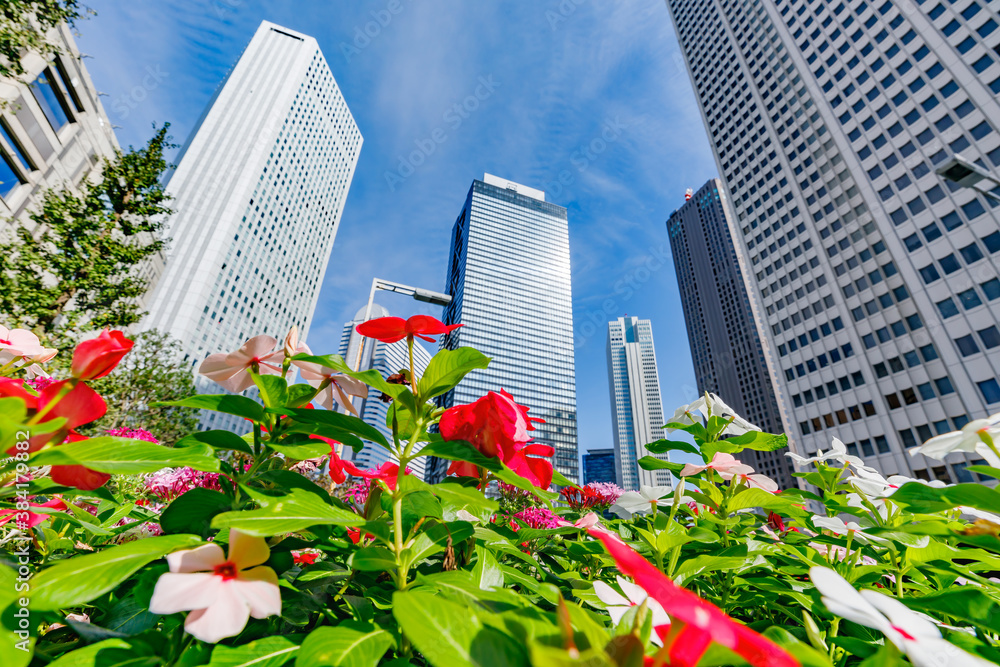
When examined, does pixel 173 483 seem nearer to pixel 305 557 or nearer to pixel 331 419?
pixel 305 557

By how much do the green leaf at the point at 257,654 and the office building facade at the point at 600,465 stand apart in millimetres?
123636

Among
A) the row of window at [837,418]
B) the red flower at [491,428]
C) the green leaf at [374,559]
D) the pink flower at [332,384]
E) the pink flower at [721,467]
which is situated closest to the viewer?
the green leaf at [374,559]

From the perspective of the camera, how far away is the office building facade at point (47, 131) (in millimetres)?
13344

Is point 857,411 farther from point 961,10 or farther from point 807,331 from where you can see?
point 961,10

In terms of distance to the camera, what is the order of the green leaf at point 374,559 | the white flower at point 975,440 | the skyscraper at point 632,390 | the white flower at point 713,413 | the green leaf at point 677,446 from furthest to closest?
the skyscraper at point 632,390 → the white flower at point 713,413 → the green leaf at point 677,446 → the white flower at point 975,440 → the green leaf at point 374,559

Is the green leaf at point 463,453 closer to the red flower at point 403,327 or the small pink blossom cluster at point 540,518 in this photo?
the red flower at point 403,327

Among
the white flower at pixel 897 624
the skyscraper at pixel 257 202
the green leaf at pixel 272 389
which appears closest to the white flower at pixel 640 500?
the white flower at pixel 897 624

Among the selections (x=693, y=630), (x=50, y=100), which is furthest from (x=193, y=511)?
(x=50, y=100)

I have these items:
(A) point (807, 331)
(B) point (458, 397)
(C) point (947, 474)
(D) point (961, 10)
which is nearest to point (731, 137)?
(D) point (961, 10)

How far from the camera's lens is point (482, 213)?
7638 centimetres

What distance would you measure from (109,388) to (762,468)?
72181mm

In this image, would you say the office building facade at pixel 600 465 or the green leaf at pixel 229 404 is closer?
the green leaf at pixel 229 404

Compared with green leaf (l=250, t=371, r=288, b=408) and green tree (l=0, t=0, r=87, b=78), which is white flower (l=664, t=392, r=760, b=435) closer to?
green leaf (l=250, t=371, r=288, b=408)

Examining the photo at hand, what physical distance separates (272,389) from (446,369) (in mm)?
351
